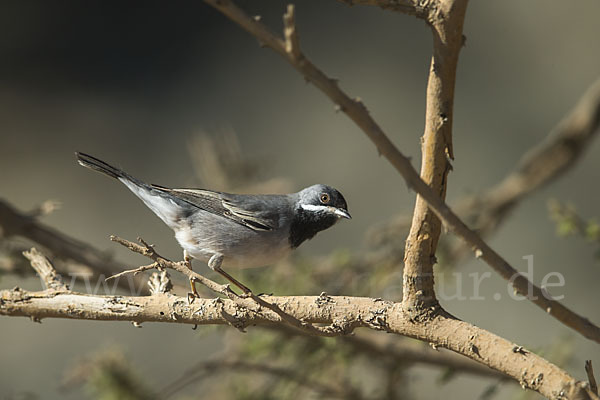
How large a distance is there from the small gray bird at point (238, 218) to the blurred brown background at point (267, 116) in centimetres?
282

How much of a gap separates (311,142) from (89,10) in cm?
233

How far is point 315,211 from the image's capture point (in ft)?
8.12

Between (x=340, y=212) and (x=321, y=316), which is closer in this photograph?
(x=321, y=316)

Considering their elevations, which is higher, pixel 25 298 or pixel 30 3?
pixel 30 3

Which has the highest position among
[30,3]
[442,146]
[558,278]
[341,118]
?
[30,3]

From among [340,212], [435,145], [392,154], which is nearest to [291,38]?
[392,154]

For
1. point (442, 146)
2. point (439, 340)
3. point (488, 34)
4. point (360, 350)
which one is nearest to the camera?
point (442, 146)

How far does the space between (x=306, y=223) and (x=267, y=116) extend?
3483mm

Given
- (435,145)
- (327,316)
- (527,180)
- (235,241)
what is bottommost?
(327,316)

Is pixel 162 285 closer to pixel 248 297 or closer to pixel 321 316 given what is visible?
pixel 248 297

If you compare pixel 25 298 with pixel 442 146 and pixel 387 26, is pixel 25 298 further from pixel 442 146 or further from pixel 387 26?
pixel 387 26

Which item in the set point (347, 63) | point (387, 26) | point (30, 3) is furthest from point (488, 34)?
point (30, 3)

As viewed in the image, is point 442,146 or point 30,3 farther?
point 30,3

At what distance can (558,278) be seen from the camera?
17.0 ft
